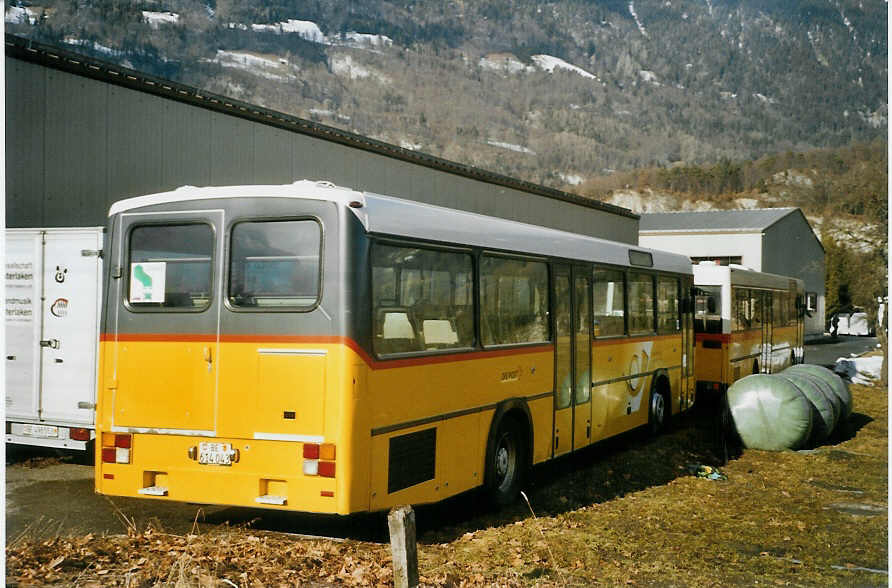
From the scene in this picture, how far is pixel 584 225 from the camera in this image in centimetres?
3456

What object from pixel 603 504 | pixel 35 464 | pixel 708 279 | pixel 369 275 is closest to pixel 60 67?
pixel 35 464

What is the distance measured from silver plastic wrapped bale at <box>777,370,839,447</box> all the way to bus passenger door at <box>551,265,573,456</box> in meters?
5.10

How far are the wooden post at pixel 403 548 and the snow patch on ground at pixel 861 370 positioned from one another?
22.5m

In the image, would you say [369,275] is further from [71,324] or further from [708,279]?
[708,279]

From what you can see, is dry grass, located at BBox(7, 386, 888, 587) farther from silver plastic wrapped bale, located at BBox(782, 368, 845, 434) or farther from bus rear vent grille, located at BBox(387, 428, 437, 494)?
silver plastic wrapped bale, located at BBox(782, 368, 845, 434)

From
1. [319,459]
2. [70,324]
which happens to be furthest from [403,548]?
[70,324]

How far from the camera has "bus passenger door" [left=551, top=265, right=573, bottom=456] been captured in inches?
412

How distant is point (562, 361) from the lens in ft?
34.9

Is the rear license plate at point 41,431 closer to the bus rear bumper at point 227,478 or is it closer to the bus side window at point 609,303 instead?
the bus rear bumper at point 227,478

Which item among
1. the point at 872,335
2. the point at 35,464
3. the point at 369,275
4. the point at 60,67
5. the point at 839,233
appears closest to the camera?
the point at 369,275

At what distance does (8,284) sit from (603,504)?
755cm

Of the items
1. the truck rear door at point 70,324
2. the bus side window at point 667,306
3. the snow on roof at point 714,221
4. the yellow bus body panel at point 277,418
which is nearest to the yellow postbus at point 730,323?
the bus side window at point 667,306

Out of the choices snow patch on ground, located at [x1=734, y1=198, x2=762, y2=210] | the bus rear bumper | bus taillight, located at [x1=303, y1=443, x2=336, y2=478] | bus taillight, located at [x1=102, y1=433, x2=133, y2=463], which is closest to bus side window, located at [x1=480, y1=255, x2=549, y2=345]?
bus taillight, located at [x1=303, y1=443, x2=336, y2=478]

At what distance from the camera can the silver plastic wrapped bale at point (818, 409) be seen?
14250mm
